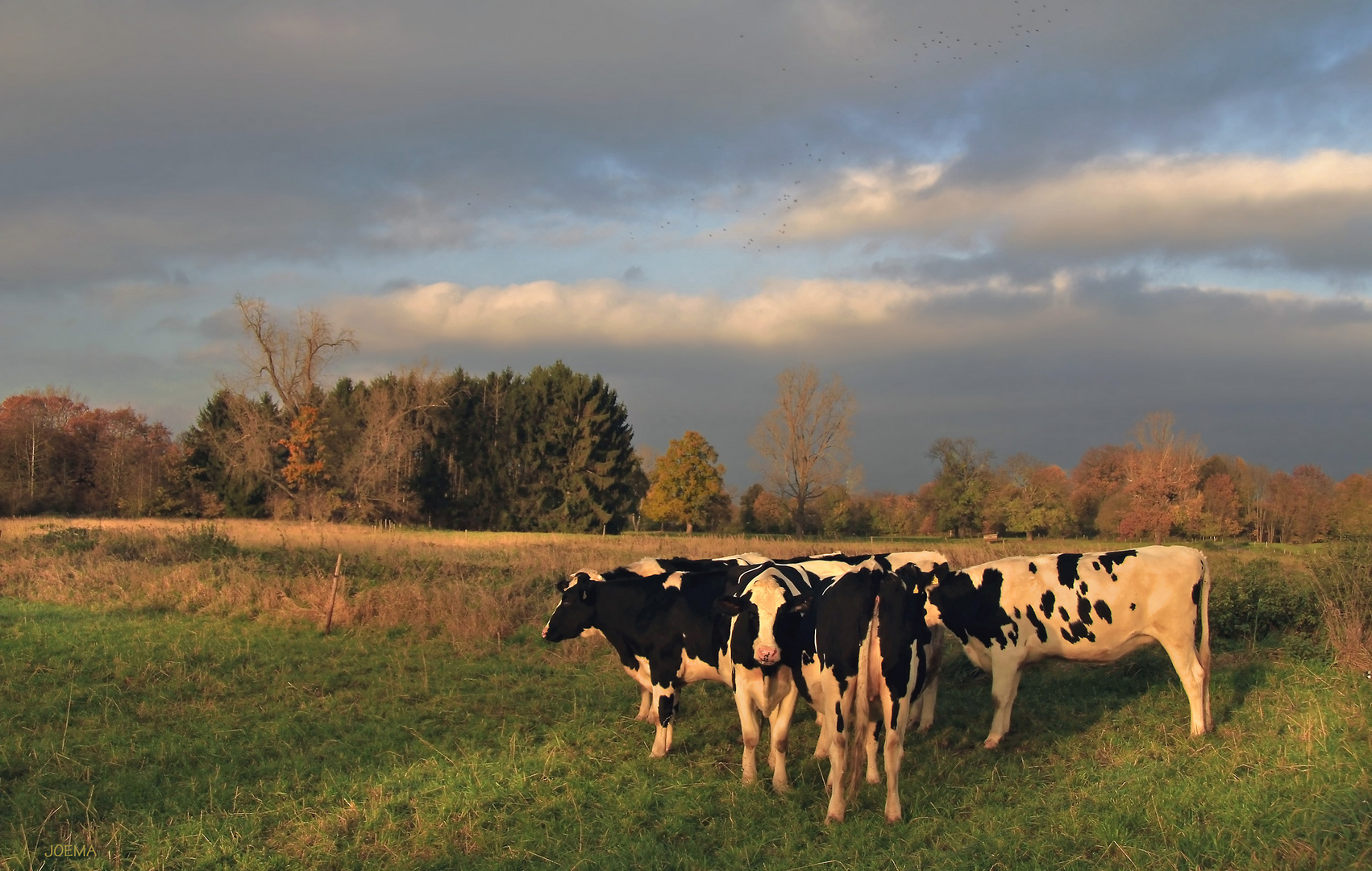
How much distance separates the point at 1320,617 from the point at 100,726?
14.8 metres

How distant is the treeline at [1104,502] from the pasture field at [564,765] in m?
23.1

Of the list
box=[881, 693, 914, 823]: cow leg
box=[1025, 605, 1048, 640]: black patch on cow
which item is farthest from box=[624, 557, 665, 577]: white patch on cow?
box=[881, 693, 914, 823]: cow leg

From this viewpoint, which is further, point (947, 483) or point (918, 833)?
point (947, 483)

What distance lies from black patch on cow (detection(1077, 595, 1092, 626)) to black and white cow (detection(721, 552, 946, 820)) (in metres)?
2.86

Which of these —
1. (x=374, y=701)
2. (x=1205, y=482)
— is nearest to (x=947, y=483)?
(x=1205, y=482)

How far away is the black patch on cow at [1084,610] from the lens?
9555mm

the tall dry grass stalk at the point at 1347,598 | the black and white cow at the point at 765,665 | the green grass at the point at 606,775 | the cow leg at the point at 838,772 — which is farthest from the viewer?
the tall dry grass stalk at the point at 1347,598

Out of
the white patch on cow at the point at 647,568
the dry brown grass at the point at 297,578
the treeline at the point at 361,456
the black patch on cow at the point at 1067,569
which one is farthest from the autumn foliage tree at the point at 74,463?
the black patch on cow at the point at 1067,569

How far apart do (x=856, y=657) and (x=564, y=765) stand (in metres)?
2.78

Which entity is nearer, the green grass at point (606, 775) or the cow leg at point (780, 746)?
the green grass at point (606, 775)

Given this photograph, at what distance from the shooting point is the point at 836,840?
636 cm

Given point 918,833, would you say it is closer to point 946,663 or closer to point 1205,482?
point 946,663

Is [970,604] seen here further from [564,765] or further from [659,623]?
[564,765]

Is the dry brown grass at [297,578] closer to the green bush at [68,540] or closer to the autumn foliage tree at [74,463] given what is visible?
the green bush at [68,540]
